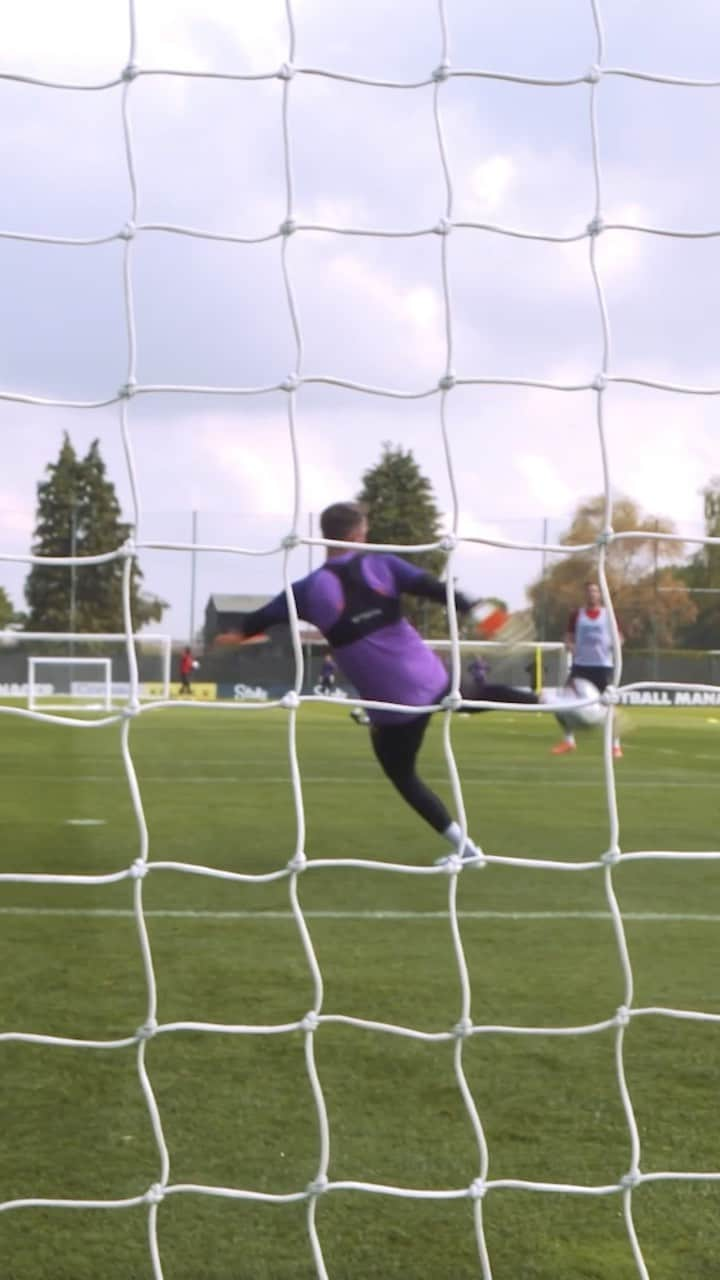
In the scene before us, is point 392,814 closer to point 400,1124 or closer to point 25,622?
point 400,1124

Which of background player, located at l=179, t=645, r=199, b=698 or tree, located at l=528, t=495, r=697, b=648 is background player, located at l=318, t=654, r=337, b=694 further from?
tree, located at l=528, t=495, r=697, b=648

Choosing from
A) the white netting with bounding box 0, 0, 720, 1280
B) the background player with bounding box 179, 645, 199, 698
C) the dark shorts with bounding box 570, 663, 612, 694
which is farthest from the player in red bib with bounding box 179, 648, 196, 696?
the white netting with bounding box 0, 0, 720, 1280

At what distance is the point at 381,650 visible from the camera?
670 centimetres

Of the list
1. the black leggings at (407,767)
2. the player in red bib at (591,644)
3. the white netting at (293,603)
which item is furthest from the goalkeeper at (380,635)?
the player in red bib at (591,644)

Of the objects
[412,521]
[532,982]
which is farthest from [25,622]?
[532,982]

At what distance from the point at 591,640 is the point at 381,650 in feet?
25.8

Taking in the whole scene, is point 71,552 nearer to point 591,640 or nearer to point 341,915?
point 591,640

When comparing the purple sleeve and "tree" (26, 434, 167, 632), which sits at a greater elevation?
"tree" (26, 434, 167, 632)

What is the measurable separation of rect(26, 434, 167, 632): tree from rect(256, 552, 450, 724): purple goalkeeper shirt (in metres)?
19.6

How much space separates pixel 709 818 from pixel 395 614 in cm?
346

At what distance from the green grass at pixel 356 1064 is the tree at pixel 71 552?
63.6 feet

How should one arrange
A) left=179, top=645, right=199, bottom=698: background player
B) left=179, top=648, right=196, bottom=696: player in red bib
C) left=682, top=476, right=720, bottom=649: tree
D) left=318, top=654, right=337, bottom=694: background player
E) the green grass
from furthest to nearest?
left=318, top=654, right=337, bottom=694: background player, left=179, top=645, right=199, bottom=698: background player, left=179, top=648, right=196, bottom=696: player in red bib, left=682, top=476, right=720, bottom=649: tree, the green grass

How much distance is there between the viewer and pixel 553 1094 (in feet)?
11.6

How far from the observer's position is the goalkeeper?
634 centimetres
